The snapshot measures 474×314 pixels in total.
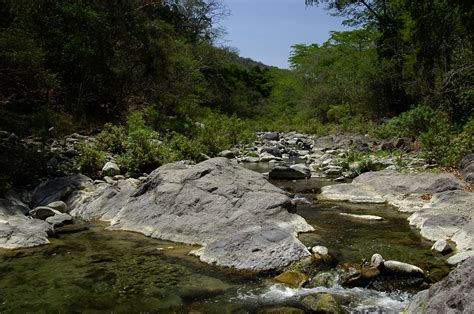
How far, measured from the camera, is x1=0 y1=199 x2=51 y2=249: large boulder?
25.0 ft

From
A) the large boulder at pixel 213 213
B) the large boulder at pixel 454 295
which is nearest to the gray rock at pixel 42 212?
the large boulder at pixel 213 213

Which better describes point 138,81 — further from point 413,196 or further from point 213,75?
point 213,75

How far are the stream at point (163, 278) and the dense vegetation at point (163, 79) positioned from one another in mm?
3572

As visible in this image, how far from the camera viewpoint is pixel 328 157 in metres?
19.1

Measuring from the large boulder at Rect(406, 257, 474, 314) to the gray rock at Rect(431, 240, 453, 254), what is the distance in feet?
10.4

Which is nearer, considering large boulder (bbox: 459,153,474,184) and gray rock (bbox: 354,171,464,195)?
gray rock (bbox: 354,171,464,195)

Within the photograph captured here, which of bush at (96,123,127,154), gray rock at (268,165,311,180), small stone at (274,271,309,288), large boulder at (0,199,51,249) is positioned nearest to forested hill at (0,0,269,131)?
bush at (96,123,127,154)

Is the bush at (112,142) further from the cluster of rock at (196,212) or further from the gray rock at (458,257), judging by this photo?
the gray rock at (458,257)

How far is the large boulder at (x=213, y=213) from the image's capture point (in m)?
6.88

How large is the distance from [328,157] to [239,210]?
11484mm

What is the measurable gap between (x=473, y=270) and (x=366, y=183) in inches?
334

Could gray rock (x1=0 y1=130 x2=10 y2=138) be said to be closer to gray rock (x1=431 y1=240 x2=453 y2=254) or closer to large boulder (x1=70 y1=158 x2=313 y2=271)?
large boulder (x1=70 y1=158 x2=313 y2=271)

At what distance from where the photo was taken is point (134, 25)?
746 inches

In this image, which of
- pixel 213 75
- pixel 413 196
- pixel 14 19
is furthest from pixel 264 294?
pixel 213 75
